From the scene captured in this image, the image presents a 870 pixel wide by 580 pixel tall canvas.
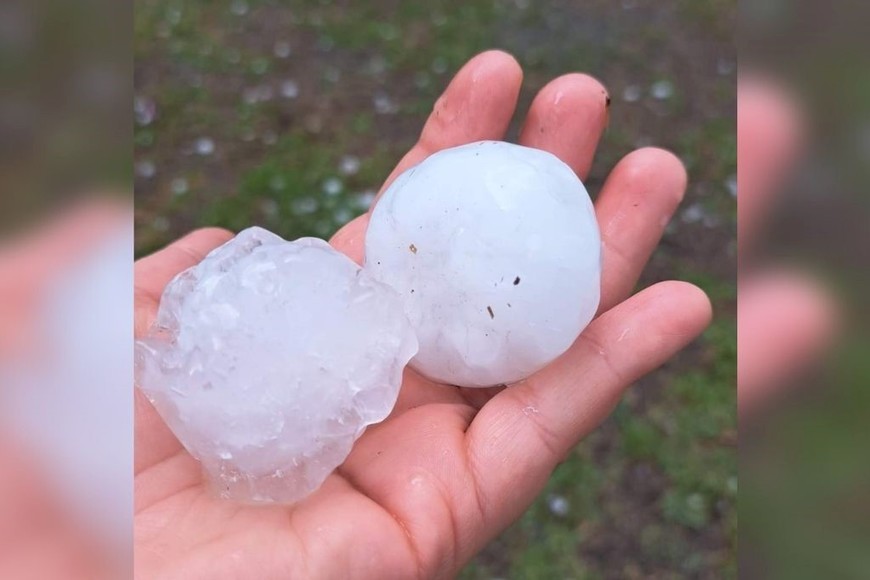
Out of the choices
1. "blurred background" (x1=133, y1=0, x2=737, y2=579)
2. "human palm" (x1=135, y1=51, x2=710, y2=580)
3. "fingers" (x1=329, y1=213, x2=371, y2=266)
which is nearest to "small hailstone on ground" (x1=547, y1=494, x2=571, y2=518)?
"blurred background" (x1=133, y1=0, x2=737, y2=579)

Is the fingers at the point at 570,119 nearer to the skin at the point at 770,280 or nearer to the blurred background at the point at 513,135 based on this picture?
the blurred background at the point at 513,135

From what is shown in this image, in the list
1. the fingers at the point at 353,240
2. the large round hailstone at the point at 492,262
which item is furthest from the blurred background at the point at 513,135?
the large round hailstone at the point at 492,262

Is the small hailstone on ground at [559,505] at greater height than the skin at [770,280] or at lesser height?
lesser

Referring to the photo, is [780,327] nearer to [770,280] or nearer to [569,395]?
[770,280]

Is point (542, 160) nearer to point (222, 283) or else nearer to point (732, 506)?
point (222, 283)

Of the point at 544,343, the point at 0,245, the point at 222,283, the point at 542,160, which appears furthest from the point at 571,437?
the point at 0,245

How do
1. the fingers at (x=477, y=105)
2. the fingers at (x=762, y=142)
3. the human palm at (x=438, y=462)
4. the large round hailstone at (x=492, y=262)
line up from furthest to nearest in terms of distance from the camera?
the fingers at (x=477, y=105), the large round hailstone at (x=492, y=262), the human palm at (x=438, y=462), the fingers at (x=762, y=142)

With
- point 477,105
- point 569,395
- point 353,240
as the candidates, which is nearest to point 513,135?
point 477,105

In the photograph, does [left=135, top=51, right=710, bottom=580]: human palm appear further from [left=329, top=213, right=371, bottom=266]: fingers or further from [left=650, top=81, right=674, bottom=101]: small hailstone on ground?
[left=650, top=81, right=674, bottom=101]: small hailstone on ground
